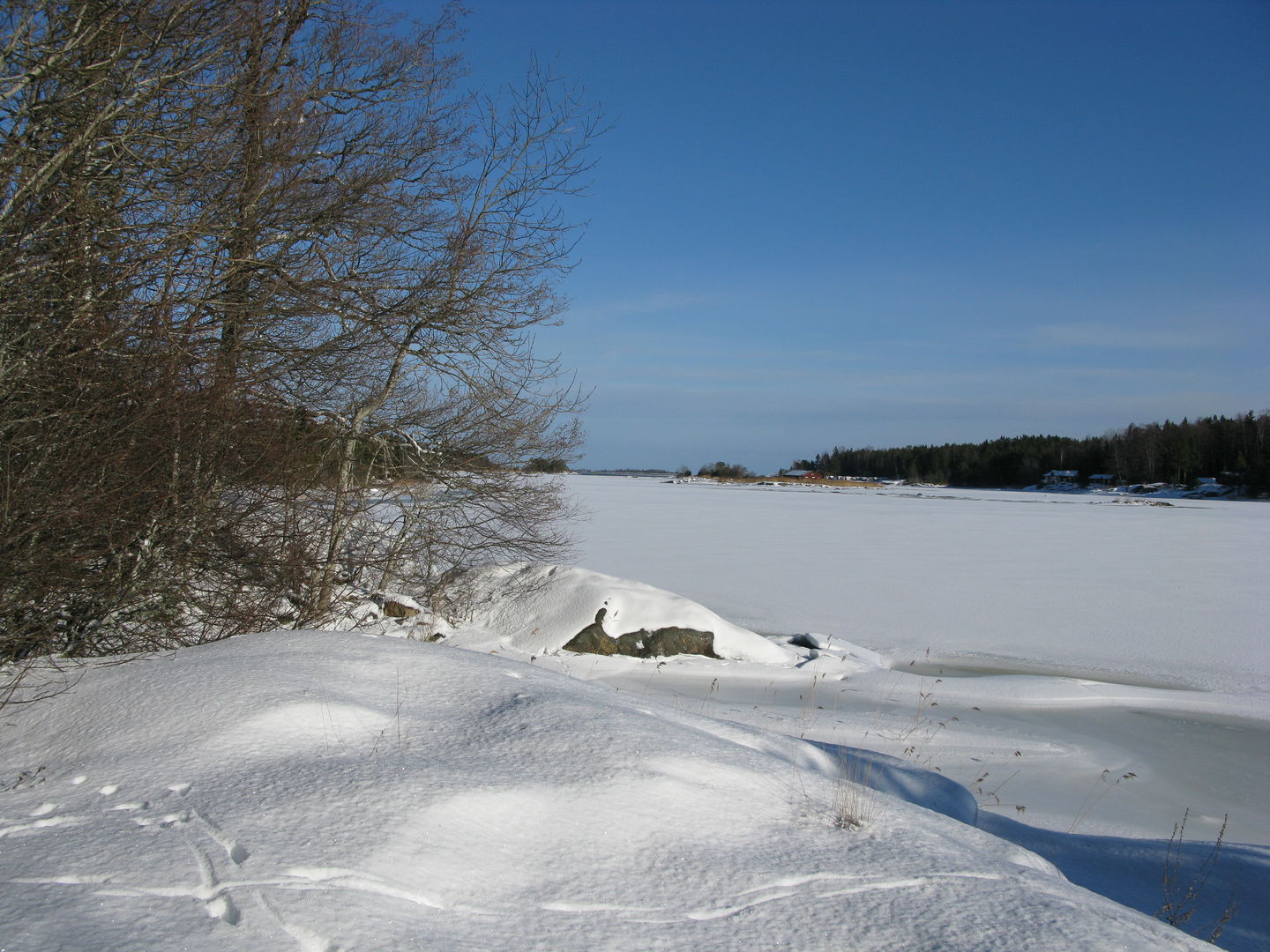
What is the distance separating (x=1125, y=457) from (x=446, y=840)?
95137 millimetres

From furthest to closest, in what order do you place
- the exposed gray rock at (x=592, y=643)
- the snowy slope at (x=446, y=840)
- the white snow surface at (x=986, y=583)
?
the white snow surface at (x=986, y=583) → the exposed gray rock at (x=592, y=643) → the snowy slope at (x=446, y=840)

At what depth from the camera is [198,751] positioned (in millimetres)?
3355

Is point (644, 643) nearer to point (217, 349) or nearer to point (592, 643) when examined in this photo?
point (592, 643)

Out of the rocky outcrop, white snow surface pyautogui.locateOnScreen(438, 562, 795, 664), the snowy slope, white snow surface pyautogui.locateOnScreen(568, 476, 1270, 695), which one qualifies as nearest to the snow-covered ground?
the snowy slope

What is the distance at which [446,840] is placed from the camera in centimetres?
282

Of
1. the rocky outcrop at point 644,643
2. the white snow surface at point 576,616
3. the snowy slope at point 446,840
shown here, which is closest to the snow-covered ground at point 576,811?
the snowy slope at point 446,840

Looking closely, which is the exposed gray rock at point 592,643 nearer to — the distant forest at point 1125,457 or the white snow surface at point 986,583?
the white snow surface at point 986,583

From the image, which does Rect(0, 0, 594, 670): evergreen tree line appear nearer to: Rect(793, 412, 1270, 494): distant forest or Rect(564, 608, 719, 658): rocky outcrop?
Rect(564, 608, 719, 658): rocky outcrop

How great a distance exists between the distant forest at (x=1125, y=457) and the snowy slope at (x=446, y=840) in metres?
76.0

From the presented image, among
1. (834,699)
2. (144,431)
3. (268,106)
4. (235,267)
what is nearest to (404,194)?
(268,106)

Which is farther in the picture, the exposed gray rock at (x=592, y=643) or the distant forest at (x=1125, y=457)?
the distant forest at (x=1125, y=457)

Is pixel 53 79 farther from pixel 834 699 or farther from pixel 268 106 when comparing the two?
pixel 834 699

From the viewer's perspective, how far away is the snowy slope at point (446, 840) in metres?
2.38

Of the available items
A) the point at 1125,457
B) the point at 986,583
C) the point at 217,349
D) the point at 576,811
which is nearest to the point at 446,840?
the point at 576,811
